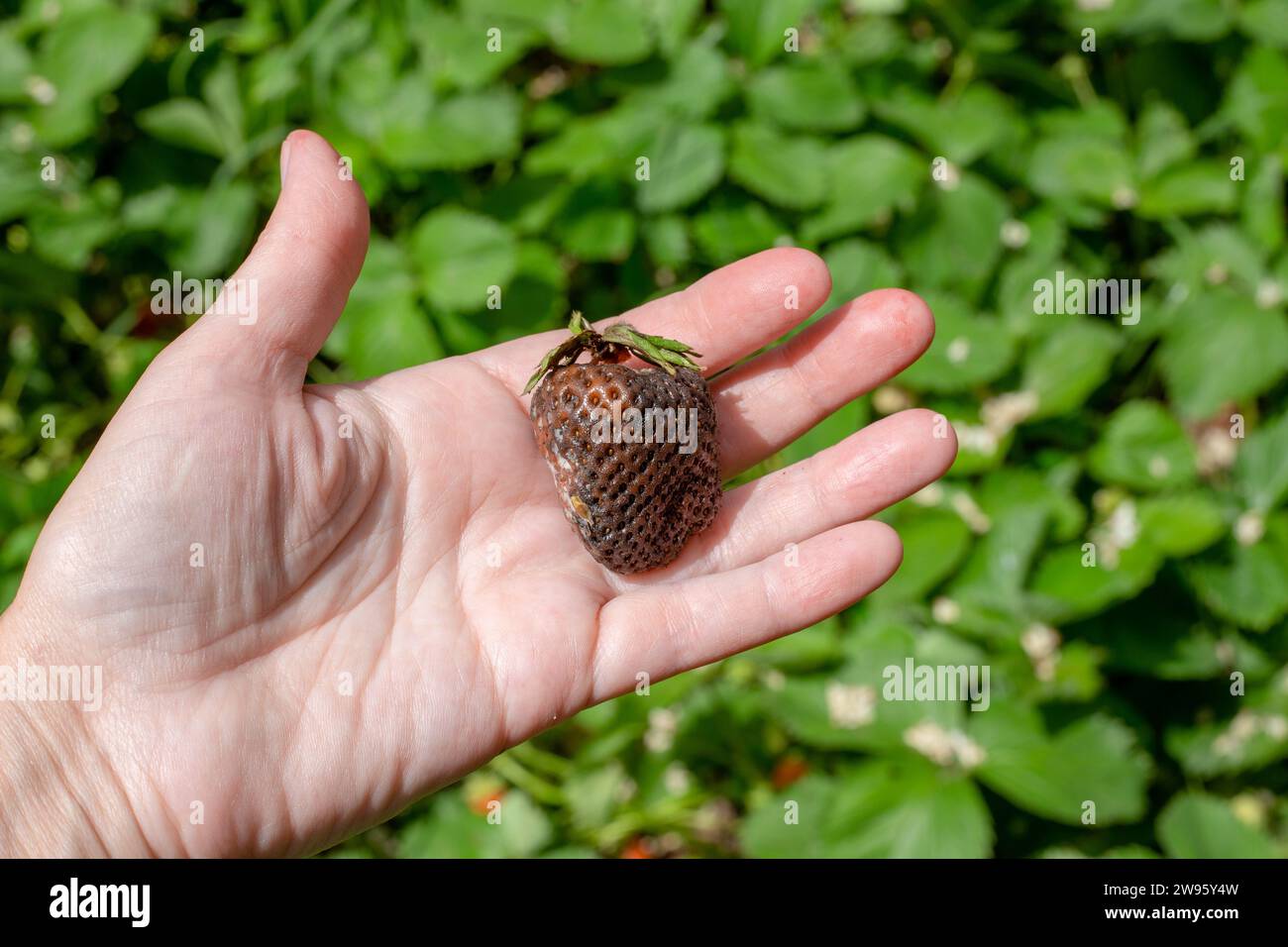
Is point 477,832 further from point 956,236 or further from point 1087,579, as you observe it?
point 956,236

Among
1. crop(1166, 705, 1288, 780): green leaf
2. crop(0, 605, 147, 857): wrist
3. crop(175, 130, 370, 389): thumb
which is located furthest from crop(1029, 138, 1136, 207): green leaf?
crop(0, 605, 147, 857): wrist

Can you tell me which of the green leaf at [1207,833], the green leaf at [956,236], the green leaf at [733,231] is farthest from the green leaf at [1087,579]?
the green leaf at [733,231]

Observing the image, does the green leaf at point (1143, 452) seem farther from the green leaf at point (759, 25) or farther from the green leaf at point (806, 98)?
the green leaf at point (759, 25)

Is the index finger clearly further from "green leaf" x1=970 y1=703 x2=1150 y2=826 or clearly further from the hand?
"green leaf" x1=970 y1=703 x2=1150 y2=826

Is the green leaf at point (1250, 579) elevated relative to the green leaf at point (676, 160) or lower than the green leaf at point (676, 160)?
lower

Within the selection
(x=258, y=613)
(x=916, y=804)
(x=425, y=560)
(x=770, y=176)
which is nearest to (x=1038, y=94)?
(x=770, y=176)

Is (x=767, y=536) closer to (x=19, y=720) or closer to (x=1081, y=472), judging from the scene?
(x=1081, y=472)
